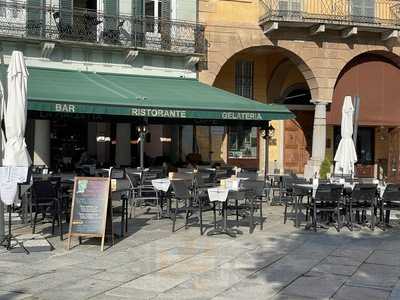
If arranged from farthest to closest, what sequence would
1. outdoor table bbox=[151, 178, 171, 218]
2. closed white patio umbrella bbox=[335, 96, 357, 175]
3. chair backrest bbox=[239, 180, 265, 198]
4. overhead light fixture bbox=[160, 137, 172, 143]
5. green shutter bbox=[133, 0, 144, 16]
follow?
1. overhead light fixture bbox=[160, 137, 172, 143]
2. green shutter bbox=[133, 0, 144, 16]
3. closed white patio umbrella bbox=[335, 96, 357, 175]
4. outdoor table bbox=[151, 178, 171, 218]
5. chair backrest bbox=[239, 180, 265, 198]

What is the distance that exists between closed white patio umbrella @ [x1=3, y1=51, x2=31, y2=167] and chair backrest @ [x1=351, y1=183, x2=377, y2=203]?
20.0ft

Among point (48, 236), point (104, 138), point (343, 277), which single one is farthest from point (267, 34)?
point (343, 277)

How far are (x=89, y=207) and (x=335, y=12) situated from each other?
15.3m

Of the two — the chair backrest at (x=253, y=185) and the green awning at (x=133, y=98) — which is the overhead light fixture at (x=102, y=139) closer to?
the green awning at (x=133, y=98)

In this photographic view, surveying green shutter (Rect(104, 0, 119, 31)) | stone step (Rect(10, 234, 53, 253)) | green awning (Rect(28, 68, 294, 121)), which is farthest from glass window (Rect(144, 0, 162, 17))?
stone step (Rect(10, 234, 53, 253))

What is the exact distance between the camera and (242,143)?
1001 inches

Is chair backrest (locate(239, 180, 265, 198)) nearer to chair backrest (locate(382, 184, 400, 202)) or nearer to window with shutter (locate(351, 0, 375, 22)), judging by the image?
chair backrest (locate(382, 184, 400, 202))

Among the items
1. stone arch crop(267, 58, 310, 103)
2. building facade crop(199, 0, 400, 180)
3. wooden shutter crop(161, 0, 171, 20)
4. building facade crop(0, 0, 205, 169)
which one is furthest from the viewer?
stone arch crop(267, 58, 310, 103)


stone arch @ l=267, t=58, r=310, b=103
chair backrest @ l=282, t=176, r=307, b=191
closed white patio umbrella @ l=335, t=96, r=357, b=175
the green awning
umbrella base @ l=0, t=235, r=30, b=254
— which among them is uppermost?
stone arch @ l=267, t=58, r=310, b=103

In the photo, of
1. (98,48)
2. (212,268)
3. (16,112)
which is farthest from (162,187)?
(98,48)

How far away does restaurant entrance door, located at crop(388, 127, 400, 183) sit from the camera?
81.5ft

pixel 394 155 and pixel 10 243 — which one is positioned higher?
pixel 394 155

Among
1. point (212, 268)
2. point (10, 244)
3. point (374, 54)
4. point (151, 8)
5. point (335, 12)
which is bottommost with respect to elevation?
point (212, 268)

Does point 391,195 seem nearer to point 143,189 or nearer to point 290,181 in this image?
point 290,181
